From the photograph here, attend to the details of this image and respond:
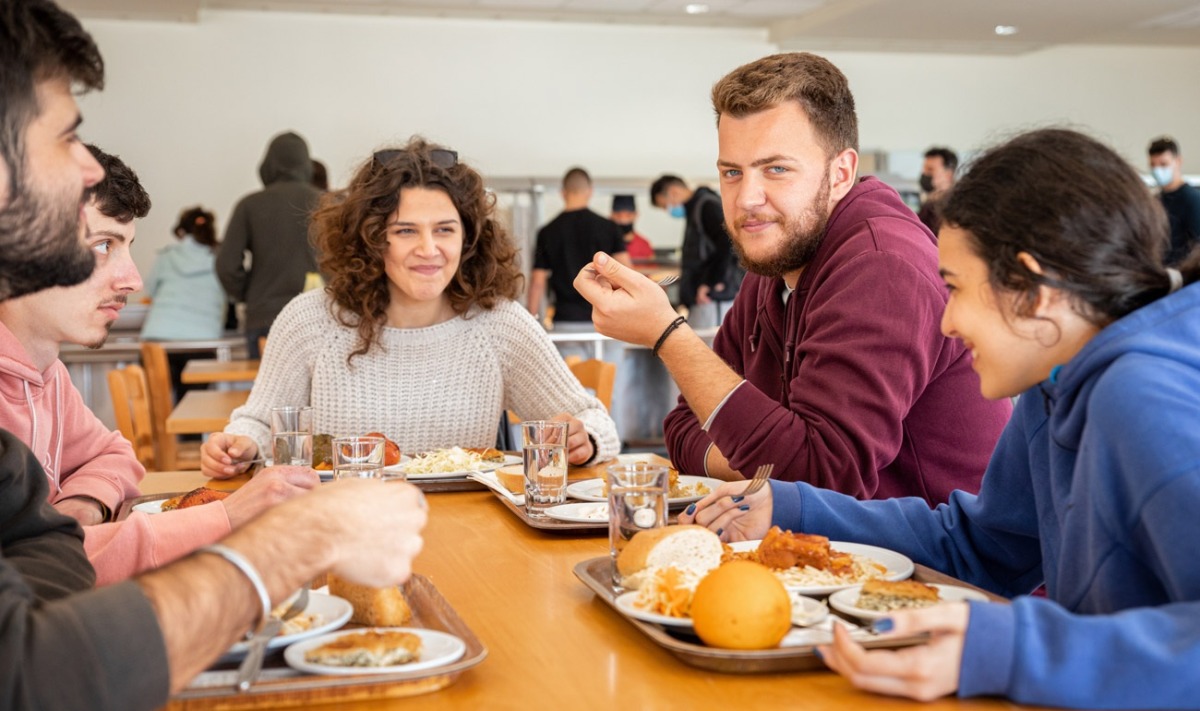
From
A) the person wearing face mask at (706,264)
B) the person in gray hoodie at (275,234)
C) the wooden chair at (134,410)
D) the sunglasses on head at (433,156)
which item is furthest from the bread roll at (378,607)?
the person wearing face mask at (706,264)

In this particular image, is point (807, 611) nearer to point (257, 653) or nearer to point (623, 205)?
point (257, 653)

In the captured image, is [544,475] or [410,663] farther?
[544,475]

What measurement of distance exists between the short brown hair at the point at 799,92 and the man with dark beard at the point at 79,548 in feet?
3.81

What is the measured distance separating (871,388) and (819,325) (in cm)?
15

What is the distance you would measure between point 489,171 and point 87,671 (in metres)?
8.53

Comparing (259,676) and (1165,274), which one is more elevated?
(1165,274)

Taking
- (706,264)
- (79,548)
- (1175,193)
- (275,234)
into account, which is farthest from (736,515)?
(1175,193)

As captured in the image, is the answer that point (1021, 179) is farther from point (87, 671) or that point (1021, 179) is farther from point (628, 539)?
point (87, 671)

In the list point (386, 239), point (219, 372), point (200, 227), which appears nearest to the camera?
point (386, 239)

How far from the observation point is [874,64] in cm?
1010

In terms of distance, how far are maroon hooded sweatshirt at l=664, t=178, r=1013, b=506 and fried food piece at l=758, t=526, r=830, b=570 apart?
1.53ft

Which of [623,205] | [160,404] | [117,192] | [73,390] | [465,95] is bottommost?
[160,404]

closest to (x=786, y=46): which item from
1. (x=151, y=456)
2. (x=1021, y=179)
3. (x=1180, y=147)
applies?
(x=1180, y=147)

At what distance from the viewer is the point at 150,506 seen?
6.38ft
